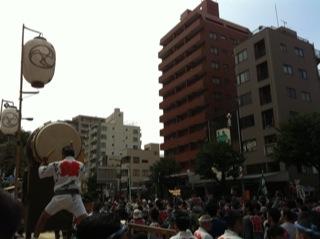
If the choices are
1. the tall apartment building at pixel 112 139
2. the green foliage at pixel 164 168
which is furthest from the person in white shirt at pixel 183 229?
the tall apartment building at pixel 112 139

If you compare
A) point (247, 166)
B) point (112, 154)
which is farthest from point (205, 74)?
point (112, 154)

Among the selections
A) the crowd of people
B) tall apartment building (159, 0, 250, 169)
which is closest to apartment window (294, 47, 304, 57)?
tall apartment building (159, 0, 250, 169)

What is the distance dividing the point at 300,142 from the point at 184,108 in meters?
32.9

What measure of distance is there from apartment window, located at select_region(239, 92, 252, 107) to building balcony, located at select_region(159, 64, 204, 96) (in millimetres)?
14465

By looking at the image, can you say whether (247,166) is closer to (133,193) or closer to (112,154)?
(133,193)

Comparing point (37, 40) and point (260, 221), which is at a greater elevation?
point (37, 40)

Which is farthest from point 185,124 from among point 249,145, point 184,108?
point 249,145

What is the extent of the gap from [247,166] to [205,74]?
20.1 meters

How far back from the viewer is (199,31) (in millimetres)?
67438

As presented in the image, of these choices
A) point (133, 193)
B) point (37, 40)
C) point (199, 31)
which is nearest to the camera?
point (37, 40)

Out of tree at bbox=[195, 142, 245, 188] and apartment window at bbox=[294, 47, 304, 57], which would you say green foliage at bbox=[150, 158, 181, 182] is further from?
apartment window at bbox=[294, 47, 304, 57]

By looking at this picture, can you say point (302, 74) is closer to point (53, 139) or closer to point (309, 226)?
point (53, 139)

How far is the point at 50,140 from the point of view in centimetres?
840

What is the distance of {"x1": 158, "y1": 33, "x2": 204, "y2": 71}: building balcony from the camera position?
66.9 metres
